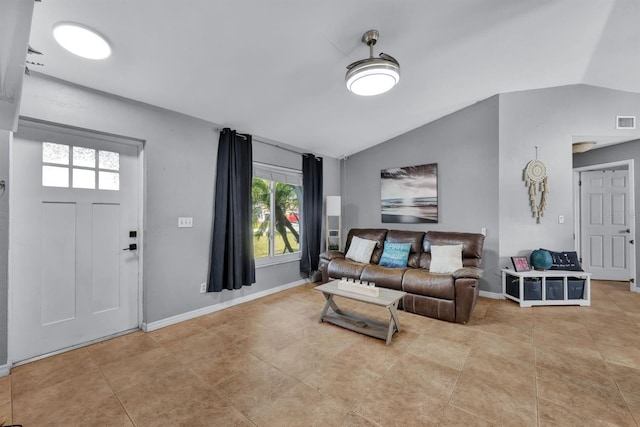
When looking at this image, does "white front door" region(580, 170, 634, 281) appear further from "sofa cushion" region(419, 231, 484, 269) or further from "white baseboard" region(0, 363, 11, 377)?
"white baseboard" region(0, 363, 11, 377)

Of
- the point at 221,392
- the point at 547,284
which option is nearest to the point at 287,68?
the point at 221,392

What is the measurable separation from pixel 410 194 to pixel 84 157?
4.35m

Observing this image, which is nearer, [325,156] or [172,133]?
[172,133]

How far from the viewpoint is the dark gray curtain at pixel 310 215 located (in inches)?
181

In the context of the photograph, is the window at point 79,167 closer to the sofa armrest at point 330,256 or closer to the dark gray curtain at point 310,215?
the dark gray curtain at point 310,215

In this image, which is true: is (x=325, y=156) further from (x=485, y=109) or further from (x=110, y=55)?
(x=110, y=55)

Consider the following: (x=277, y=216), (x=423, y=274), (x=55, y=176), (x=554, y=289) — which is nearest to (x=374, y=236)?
(x=423, y=274)

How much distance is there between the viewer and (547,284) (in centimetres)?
346

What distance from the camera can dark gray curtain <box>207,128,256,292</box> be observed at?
130 inches

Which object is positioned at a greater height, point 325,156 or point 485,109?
point 485,109

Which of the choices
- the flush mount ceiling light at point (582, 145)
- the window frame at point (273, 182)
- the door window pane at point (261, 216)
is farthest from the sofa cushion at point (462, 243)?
the door window pane at point (261, 216)

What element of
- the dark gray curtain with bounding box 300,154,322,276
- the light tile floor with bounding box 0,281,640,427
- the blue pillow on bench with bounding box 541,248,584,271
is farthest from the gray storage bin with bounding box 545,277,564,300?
the dark gray curtain with bounding box 300,154,322,276

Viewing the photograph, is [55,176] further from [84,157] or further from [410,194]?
[410,194]

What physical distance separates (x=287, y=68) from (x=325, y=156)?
2.64 m
